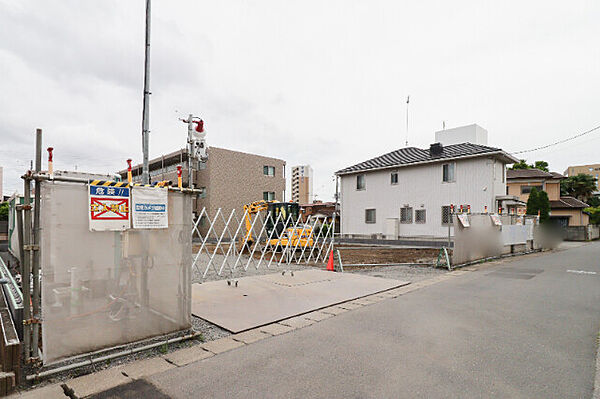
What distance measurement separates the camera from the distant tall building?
93.8 metres

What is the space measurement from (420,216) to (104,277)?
22863 millimetres

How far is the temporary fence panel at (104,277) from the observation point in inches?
125

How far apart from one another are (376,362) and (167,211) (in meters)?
3.04

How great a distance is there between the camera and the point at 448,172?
893 inches

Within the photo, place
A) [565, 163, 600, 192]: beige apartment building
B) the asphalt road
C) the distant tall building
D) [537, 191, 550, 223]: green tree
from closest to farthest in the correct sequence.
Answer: the asphalt road → [537, 191, 550, 223]: green tree → the distant tall building → [565, 163, 600, 192]: beige apartment building

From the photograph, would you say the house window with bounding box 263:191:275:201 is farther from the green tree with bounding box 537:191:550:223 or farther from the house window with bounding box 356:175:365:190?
the green tree with bounding box 537:191:550:223

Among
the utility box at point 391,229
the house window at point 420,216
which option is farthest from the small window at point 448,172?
the utility box at point 391,229

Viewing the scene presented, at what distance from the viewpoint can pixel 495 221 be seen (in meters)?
13.4

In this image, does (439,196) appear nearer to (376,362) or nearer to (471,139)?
(471,139)

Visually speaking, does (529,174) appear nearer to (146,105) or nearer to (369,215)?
(369,215)

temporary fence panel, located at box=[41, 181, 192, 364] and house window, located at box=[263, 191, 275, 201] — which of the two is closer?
temporary fence panel, located at box=[41, 181, 192, 364]

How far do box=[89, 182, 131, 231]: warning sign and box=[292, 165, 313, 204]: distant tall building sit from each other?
287 ft

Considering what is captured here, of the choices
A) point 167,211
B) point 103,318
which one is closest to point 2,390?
point 103,318

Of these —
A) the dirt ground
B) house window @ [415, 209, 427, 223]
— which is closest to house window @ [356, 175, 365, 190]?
house window @ [415, 209, 427, 223]
